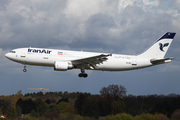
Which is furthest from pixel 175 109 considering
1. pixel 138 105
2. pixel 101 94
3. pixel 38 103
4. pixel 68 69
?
pixel 38 103

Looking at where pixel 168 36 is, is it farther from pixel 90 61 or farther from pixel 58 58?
pixel 58 58

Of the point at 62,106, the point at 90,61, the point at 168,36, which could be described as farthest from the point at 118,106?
the point at 90,61

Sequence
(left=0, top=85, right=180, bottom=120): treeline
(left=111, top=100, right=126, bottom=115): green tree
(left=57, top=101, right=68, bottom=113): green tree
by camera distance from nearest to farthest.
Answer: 1. (left=0, top=85, right=180, bottom=120): treeline
2. (left=111, top=100, right=126, bottom=115): green tree
3. (left=57, top=101, right=68, bottom=113): green tree

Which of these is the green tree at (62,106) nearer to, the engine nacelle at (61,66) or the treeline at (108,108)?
the treeline at (108,108)

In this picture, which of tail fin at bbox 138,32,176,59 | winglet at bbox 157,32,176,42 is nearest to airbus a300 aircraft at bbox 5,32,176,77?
tail fin at bbox 138,32,176,59

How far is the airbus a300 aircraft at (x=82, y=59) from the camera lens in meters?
38.7

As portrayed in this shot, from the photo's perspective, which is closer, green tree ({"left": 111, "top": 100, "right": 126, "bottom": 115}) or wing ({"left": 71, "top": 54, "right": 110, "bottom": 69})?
wing ({"left": 71, "top": 54, "right": 110, "bottom": 69})

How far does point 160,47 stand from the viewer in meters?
46.5

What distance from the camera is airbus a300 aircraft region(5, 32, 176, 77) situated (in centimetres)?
3869

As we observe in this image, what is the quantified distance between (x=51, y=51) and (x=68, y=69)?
4.24 meters

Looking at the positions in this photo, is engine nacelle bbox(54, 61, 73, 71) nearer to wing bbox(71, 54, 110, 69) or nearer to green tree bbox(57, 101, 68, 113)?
wing bbox(71, 54, 110, 69)

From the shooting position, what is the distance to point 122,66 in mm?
42594

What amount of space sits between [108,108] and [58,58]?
3022 inches

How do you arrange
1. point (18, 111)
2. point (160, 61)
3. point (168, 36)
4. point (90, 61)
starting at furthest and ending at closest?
point (18, 111) → point (168, 36) → point (160, 61) → point (90, 61)
